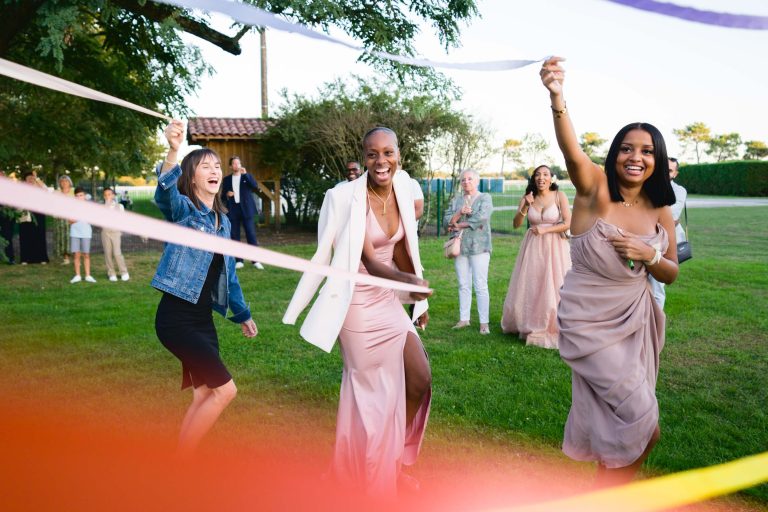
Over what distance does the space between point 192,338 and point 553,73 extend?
8.54ft

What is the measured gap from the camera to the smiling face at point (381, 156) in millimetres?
4023

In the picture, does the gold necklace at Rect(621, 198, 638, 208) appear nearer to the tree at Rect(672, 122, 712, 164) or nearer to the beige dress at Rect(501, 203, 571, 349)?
the beige dress at Rect(501, 203, 571, 349)

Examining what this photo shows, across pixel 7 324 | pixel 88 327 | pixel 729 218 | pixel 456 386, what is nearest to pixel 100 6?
pixel 88 327

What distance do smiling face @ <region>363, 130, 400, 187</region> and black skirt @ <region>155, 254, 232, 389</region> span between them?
4.14ft

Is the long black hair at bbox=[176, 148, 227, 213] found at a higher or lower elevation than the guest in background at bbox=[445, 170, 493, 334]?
higher

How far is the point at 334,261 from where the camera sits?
393 cm

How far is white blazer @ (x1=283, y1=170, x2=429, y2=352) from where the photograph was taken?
3.91 m

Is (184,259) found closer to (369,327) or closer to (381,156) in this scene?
(369,327)

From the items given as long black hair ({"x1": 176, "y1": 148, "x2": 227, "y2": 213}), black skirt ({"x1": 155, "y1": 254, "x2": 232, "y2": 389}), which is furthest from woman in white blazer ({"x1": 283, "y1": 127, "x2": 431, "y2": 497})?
long black hair ({"x1": 176, "y1": 148, "x2": 227, "y2": 213})

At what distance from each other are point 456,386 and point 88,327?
516 cm

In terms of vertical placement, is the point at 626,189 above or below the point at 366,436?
above

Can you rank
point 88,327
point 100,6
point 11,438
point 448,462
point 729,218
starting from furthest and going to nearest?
point 729,218
point 88,327
point 100,6
point 11,438
point 448,462

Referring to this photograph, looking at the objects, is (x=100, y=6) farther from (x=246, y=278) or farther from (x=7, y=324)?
(x=246, y=278)

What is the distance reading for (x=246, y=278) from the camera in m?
12.6
